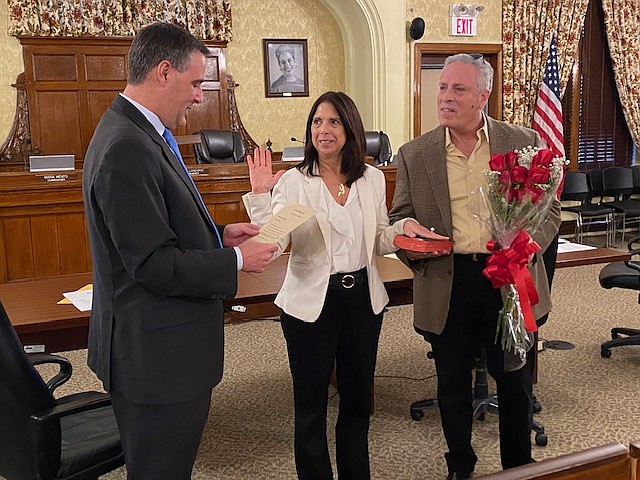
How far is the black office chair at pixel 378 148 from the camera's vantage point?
21.6 feet

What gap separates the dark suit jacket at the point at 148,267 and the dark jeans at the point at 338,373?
59 cm

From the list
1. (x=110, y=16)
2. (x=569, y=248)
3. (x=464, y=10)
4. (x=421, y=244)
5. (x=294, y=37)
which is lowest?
(x=569, y=248)

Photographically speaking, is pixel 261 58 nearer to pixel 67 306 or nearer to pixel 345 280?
pixel 67 306

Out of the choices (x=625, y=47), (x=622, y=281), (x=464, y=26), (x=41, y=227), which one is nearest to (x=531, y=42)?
(x=464, y=26)

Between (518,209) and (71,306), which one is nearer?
(518,209)

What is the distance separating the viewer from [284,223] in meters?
1.92

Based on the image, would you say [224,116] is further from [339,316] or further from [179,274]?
[179,274]

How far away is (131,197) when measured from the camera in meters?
1.47

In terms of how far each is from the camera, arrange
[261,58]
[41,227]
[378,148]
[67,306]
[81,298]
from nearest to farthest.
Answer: [67,306]
[81,298]
[41,227]
[378,148]
[261,58]

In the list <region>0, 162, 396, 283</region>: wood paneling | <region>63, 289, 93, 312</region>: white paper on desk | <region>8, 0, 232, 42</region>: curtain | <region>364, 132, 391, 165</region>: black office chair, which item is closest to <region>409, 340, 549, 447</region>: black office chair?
<region>63, 289, 93, 312</region>: white paper on desk

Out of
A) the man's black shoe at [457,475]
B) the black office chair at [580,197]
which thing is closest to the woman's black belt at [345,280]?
the man's black shoe at [457,475]

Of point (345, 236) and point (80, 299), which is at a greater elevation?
point (345, 236)

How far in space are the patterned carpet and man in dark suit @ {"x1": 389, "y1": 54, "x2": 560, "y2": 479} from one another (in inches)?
22.5

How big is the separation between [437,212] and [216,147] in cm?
450
